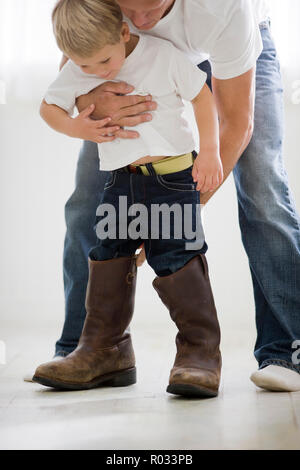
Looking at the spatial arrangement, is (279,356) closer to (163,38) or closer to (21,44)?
(163,38)

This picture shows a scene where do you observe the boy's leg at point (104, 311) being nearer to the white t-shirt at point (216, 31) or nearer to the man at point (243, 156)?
the man at point (243, 156)

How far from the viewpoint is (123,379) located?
57.8 inches

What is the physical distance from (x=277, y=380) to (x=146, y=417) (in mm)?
343

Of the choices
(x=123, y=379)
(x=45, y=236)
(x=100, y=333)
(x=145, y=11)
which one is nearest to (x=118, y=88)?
(x=145, y=11)

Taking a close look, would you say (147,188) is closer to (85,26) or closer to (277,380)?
(85,26)

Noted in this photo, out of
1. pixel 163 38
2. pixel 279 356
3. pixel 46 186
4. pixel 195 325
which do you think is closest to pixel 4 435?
pixel 195 325

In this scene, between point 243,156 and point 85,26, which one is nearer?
point 85,26

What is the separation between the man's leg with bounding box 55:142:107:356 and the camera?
160 centimetres

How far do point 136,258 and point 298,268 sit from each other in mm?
331

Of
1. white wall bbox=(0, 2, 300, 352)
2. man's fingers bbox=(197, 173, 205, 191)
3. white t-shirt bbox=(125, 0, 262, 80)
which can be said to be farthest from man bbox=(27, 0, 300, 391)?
white wall bbox=(0, 2, 300, 352)

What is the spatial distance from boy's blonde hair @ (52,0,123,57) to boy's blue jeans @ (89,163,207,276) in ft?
0.83

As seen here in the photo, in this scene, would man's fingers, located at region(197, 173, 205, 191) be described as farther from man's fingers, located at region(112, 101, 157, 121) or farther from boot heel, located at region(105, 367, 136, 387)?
boot heel, located at region(105, 367, 136, 387)

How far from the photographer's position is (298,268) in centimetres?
146

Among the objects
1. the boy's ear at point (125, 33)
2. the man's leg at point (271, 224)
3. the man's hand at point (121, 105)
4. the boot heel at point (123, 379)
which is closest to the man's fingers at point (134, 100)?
the man's hand at point (121, 105)
